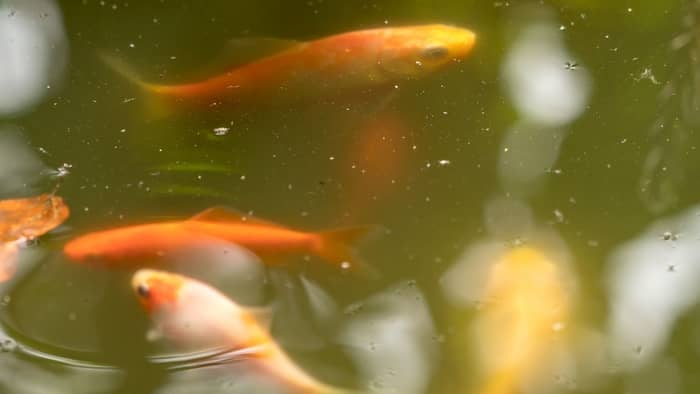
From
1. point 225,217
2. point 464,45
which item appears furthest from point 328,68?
point 225,217

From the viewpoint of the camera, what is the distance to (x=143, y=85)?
1682mm

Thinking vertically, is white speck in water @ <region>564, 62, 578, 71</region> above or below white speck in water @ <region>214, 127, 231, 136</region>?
above

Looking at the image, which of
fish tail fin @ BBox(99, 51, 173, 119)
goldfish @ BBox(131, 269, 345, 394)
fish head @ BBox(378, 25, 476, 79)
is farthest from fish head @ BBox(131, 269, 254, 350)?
fish head @ BBox(378, 25, 476, 79)

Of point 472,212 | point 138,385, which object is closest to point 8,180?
point 138,385

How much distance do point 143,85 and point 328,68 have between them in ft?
1.34

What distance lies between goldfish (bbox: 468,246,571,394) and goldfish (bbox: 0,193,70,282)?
2.74 ft

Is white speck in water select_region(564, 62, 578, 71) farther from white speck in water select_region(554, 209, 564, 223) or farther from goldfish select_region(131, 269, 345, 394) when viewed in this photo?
goldfish select_region(131, 269, 345, 394)

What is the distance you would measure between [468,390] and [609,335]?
285mm

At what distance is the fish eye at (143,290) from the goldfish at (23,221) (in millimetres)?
249

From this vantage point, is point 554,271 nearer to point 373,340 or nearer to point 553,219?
point 553,219

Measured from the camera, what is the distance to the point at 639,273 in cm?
144

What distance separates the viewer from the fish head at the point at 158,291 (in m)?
1.34

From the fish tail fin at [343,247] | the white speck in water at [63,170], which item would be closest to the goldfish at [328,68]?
the white speck in water at [63,170]

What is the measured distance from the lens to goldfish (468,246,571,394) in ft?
4.34
